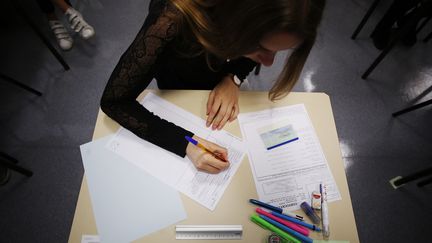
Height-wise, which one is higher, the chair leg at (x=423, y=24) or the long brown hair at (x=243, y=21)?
the long brown hair at (x=243, y=21)

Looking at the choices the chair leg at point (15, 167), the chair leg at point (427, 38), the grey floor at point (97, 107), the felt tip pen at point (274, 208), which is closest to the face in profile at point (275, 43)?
the felt tip pen at point (274, 208)

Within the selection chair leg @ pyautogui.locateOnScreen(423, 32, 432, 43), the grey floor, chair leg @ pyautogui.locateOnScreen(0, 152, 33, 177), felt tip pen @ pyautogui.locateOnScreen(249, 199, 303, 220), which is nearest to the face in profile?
felt tip pen @ pyautogui.locateOnScreen(249, 199, 303, 220)

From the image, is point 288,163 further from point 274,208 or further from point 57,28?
point 57,28

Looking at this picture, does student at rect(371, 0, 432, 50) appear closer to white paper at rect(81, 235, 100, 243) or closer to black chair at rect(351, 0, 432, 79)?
black chair at rect(351, 0, 432, 79)

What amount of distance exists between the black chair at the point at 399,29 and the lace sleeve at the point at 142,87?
1606 mm

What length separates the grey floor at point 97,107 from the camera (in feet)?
4.88

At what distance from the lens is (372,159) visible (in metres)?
1.68

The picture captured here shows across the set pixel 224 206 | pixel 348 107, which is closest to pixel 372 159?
pixel 348 107

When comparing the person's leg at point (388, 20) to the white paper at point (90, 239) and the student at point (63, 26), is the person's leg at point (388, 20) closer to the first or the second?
the student at point (63, 26)

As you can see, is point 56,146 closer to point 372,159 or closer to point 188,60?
point 188,60

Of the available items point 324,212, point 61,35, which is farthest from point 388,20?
point 61,35

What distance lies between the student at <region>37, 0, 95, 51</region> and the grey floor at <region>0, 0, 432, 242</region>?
0.07 metres

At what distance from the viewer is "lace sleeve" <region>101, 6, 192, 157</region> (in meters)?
0.77

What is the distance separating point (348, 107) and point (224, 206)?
146cm
